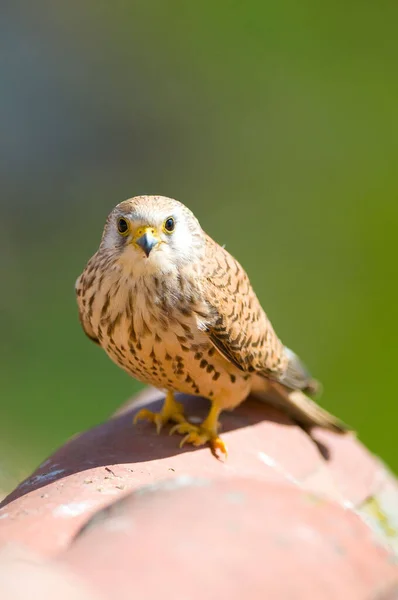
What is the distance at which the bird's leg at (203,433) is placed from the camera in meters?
2.22

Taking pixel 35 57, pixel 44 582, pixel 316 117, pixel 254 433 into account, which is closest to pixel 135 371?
pixel 254 433

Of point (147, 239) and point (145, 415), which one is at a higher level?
point (147, 239)

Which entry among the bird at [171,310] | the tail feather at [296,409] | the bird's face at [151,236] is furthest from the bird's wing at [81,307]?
the tail feather at [296,409]

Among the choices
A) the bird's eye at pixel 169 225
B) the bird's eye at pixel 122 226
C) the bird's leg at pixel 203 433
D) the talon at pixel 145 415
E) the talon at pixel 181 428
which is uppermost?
the bird's eye at pixel 169 225

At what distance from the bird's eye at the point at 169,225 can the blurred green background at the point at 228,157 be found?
406 centimetres

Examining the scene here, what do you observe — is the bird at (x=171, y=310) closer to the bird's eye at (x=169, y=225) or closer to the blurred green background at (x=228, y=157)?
the bird's eye at (x=169, y=225)

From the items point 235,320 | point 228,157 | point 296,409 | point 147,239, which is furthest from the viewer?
point 228,157

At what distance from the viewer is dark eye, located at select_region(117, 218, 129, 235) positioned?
2.31 meters

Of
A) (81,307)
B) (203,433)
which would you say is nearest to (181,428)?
(203,433)

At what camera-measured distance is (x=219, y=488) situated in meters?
1.55

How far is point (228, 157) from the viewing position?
7.84 meters

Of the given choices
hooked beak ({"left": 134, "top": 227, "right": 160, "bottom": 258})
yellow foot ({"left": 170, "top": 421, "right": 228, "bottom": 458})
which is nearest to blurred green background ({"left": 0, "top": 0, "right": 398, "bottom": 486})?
yellow foot ({"left": 170, "top": 421, "right": 228, "bottom": 458})

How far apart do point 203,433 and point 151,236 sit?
0.57 m

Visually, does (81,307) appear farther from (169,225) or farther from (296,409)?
(296,409)
